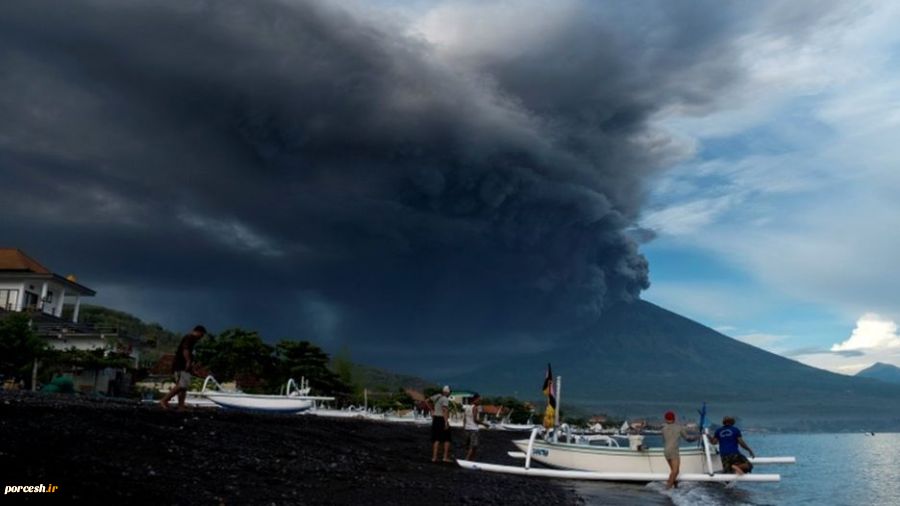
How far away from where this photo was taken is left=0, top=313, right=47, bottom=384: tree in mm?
39750

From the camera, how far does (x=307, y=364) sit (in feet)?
223

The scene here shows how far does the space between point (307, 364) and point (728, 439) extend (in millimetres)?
52529

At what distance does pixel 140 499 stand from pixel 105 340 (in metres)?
47.5

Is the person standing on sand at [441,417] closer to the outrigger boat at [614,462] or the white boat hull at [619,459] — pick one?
the outrigger boat at [614,462]

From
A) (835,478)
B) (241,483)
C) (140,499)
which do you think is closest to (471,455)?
(241,483)

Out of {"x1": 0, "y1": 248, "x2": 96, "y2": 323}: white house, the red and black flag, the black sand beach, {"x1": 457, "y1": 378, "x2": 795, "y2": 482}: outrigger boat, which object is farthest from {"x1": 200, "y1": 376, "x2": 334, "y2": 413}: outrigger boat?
{"x1": 0, "y1": 248, "x2": 96, "y2": 323}: white house

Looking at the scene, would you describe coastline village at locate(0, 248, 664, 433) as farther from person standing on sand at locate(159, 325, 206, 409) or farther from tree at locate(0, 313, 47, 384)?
person standing on sand at locate(159, 325, 206, 409)

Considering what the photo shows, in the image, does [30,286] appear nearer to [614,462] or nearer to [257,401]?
[257,401]

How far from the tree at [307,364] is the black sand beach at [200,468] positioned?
4731 centimetres

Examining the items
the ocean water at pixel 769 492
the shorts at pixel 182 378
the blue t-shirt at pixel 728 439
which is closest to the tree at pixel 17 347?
the shorts at pixel 182 378

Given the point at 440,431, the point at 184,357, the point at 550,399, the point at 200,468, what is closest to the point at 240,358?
the point at 550,399

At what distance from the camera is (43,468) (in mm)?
8984

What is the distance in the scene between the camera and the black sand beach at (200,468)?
29.9 ft

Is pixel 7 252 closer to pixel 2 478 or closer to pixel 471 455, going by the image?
pixel 471 455
